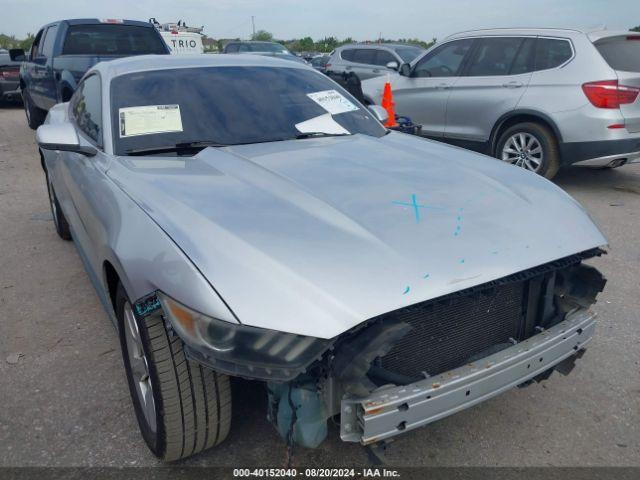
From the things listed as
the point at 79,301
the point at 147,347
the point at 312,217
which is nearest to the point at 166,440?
the point at 147,347

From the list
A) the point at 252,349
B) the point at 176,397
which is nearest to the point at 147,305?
the point at 176,397

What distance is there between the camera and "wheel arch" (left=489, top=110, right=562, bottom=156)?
6.05 metres

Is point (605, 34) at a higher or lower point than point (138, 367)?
higher

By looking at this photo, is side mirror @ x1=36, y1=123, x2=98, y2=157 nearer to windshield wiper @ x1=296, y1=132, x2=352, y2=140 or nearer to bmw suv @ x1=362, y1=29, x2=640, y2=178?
windshield wiper @ x1=296, y1=132, x2=352, y2=140

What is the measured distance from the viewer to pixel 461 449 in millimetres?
2285

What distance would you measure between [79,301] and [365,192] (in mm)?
2300

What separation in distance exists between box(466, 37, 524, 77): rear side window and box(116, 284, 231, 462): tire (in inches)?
227

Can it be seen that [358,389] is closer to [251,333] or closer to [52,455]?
[251,333]

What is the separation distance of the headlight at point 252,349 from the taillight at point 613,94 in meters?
5.32

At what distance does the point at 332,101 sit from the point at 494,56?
404 centimetres

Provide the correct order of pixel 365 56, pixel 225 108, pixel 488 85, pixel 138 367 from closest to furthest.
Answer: pixel 138 367 < pixel 225 108 < pixel 488 85 < pixel 365 56

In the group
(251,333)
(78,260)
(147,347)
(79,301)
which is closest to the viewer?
(251,333)

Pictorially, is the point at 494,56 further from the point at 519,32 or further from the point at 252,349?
the point at 252,349

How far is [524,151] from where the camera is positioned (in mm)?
6344
